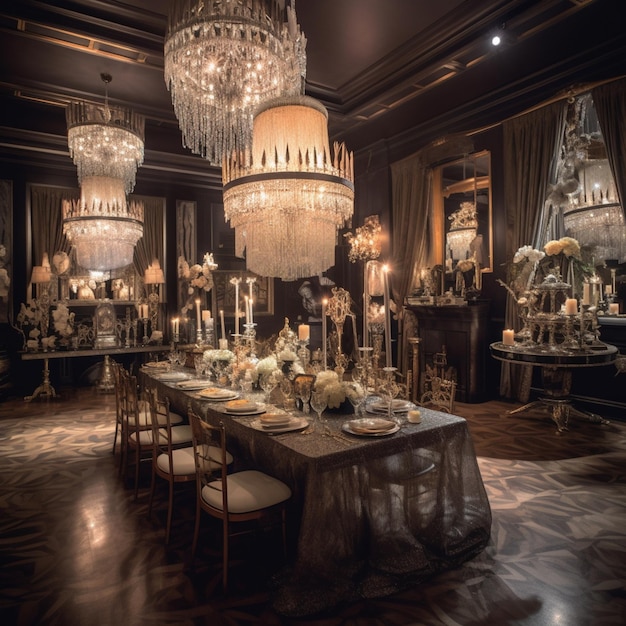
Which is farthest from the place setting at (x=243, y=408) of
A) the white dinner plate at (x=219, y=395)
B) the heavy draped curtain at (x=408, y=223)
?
the heavy draped curtain at (x=408, y=223)

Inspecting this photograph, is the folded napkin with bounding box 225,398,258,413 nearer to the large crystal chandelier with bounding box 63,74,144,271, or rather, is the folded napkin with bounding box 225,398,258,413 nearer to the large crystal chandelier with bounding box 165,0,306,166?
the large crystal chandelier with bounding box 165,0,306,166

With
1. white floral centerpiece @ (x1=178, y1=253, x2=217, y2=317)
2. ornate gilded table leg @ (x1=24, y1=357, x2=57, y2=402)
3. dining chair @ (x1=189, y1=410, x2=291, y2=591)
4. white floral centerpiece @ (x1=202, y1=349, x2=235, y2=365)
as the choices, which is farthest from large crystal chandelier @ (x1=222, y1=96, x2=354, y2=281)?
white floral centerpiece @ (x1=178, y1=253, x2=217, y2=317)

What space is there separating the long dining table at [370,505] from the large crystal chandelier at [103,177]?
154 inches

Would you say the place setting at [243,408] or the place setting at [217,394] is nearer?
the place setting at [243,408]

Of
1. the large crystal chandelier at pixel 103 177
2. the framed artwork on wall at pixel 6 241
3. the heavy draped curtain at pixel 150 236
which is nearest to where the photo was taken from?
the large crystal chandelier at pixel 103 177

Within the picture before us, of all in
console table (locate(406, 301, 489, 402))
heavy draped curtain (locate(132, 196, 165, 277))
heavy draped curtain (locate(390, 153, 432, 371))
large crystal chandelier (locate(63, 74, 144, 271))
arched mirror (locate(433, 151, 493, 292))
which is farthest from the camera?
heavy draped curtain (locate(132, 196, 165, 277))

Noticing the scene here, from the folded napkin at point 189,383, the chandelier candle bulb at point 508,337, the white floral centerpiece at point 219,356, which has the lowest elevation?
the folded napkin at point 189,383

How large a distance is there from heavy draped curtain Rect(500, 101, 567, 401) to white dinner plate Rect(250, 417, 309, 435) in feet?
14.3

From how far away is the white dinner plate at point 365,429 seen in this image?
102 inches

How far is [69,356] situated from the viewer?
7785 mm

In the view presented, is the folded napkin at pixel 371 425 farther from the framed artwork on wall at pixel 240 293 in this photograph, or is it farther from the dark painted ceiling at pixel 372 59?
the framed artwork on wall at pixel 240 293

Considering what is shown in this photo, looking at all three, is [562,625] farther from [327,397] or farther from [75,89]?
[75,89]

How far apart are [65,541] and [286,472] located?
1525 mm

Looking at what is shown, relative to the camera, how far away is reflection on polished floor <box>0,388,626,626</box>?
225cm
